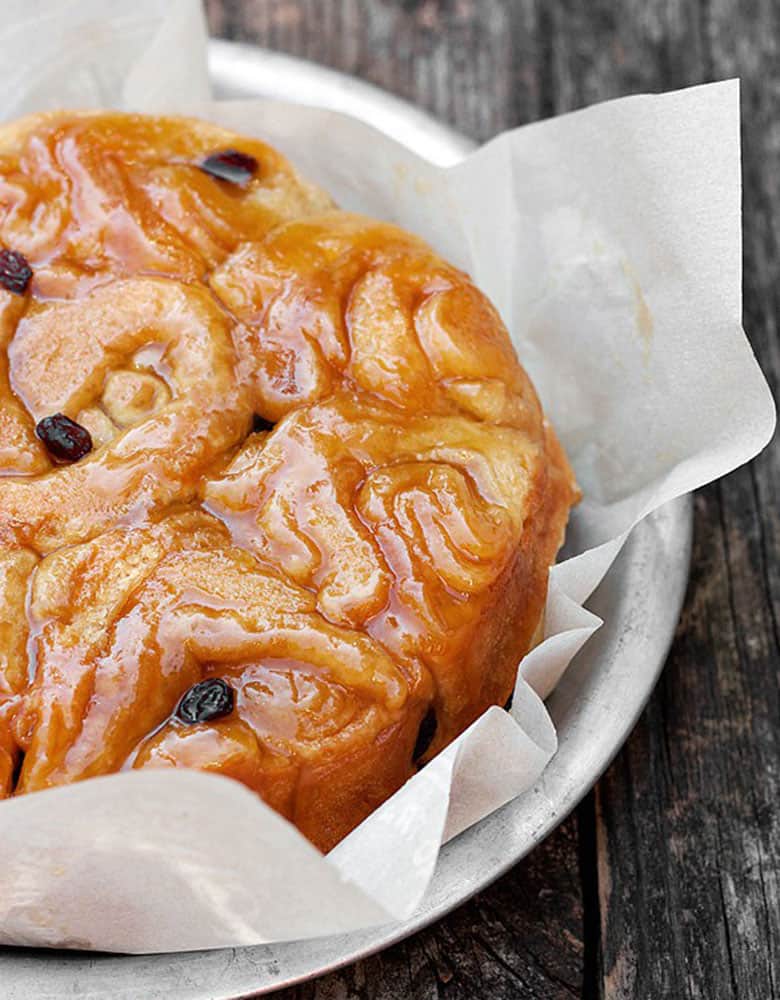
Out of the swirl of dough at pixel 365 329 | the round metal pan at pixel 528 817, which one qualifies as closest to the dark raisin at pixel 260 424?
the swirl of dough at pixel 365 329

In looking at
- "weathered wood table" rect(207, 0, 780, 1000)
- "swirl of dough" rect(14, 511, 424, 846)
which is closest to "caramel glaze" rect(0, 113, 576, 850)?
"swirl of dough" rect(14, 511, 424, 846)

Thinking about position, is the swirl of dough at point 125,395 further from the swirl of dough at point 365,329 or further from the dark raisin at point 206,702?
the dark raisin at point 206,702

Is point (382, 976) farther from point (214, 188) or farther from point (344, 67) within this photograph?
point (344, 67)

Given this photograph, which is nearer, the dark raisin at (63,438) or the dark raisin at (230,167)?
the dark raisin at (63,438)

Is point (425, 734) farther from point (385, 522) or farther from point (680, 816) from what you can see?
point (680, 816)

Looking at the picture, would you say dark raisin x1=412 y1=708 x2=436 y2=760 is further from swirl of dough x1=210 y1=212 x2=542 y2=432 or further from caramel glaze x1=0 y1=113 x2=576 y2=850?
swirl of dough x1=210 y1=212 x2=542 y2=432
